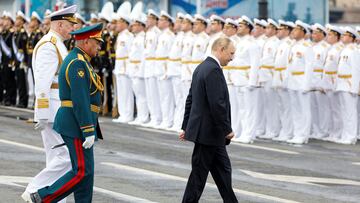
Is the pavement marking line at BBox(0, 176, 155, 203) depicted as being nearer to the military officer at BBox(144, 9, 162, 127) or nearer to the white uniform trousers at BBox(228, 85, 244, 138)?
the white uniform trousers at BBox(228, 85, 244, 138)

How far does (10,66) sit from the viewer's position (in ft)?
91.9

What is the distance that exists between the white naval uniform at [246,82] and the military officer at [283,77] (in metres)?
0.72

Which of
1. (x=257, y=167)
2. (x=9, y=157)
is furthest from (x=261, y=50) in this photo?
(x=9, y=157)

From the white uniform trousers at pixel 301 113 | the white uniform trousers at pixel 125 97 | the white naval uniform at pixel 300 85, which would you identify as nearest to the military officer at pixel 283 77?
the white naval uniform at pixel 300 85

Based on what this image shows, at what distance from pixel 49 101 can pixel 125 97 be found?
12931 millimetres

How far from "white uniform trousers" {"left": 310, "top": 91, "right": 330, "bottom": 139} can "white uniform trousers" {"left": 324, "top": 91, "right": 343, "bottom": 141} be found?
79 millimetres

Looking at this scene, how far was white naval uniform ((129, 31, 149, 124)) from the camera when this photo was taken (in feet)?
80.6

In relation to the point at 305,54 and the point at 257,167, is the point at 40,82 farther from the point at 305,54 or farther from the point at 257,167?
the point at 305,54

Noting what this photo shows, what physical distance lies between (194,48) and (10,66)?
21.4 feet

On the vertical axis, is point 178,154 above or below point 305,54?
below

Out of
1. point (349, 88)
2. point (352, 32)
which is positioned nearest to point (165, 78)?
point (349, 88)

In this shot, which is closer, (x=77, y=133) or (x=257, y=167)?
(x=77, y=133)

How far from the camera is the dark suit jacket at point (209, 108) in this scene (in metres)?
12.4

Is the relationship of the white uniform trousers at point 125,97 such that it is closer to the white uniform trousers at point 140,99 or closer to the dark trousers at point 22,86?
the white uniform trousers at point 140,99
